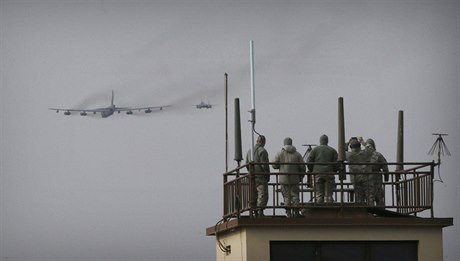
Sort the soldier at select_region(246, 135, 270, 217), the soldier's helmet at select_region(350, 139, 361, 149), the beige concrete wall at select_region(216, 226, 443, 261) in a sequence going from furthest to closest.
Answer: the soldier's helmet at select_region(350, 139, 361, 149) → the soldier at select_region(246, 135, 270, 217) → the beige concrete wall at select_region(216, 226, 443, 261)

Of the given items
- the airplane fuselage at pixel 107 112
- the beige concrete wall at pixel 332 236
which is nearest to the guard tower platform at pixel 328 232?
the beige concrete wall at pixel 332 236

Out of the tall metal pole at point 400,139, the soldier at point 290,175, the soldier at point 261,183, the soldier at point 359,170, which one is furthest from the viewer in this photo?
the tall metal pole at point 400,139

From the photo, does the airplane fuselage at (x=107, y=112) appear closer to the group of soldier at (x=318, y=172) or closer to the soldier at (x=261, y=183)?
the group of soldier at (x=318, y=172)

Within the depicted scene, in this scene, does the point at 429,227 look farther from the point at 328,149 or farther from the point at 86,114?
the point at 86,114

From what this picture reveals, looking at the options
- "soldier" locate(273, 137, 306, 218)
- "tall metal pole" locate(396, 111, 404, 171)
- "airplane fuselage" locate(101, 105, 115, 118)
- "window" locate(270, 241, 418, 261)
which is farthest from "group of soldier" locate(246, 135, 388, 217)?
"airplane fuselage" locate(101, 105, 115, 118)

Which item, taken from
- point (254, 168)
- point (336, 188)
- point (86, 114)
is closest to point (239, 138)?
point (254, 168)

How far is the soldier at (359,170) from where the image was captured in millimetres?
34656

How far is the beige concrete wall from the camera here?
105ft

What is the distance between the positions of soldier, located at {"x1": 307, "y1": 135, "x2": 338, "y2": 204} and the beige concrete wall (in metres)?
1.46

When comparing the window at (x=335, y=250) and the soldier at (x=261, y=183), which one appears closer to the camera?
the window at (x=335, y=250)

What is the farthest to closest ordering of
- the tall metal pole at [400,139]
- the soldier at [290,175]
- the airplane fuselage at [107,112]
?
the airplane fuselage at [107,112] < the tall metal pole at [400,139] < the soldier at [290,175]

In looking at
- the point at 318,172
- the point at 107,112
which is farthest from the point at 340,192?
the point at 107,112

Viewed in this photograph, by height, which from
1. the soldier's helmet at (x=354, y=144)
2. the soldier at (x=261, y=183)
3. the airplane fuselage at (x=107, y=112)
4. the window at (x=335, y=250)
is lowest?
the window at (x=335, y=250)

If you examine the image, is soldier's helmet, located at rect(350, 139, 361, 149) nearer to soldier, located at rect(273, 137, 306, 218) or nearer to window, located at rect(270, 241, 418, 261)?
soldier, located at rect(273, 137, 306, 218)
